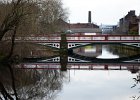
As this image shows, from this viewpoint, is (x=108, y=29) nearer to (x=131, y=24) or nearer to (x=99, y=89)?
(x=131, y=24)

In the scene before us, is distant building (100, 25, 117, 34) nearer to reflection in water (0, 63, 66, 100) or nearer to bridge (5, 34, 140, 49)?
bridge (5, 34, 140, 49)

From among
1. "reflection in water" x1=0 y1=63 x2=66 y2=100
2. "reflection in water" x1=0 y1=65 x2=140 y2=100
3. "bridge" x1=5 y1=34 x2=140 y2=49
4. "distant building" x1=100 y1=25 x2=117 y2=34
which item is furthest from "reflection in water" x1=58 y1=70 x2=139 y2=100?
"distant building" x1=100 y1=25 x2=117 y2=34

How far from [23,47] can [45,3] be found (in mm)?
3831

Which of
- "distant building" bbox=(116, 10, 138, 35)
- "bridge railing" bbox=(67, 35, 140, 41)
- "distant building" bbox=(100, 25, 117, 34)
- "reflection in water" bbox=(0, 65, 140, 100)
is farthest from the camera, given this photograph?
"distant building" bbox=(100, 25, 117, 34)

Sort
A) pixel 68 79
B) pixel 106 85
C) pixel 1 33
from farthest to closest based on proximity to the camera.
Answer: pixel 1 33 → pixel 68 79 → pixel 106 85

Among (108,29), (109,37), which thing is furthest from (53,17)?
(108,29)

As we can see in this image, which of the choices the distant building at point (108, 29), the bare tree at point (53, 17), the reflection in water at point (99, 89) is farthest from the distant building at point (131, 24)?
the reflection in water at point (99, 89)

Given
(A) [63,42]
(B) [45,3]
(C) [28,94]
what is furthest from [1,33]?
(A) [63,42]

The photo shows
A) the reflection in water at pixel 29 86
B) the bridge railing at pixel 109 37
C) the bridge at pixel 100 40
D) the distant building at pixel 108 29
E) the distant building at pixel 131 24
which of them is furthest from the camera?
the distant building at pixel 108 29

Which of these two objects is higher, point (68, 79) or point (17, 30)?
point (17, 30)

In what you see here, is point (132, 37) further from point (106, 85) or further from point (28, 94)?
point (28, 94)

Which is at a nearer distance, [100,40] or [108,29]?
[100,40]

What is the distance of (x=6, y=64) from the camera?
33.1 metres

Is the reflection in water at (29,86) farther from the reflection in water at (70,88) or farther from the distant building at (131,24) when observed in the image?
the distant building at (131,24)
